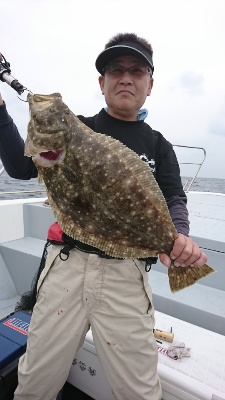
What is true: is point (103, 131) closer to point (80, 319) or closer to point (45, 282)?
point (45, 282)

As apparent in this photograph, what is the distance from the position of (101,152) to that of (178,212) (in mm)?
810

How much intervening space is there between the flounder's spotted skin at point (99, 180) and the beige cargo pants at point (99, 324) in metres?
0.41

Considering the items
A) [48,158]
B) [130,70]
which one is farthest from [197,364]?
[130,70]

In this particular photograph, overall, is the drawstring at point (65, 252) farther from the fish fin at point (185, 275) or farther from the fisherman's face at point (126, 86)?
the fisherman's face at point (126, 86)

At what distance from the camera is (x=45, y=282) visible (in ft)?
7.47

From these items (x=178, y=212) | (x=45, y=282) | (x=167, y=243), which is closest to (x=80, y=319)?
(x=45, y=282)

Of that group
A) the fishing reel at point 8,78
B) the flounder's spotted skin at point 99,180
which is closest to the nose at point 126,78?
the flounder's spotted skin at point 99,180

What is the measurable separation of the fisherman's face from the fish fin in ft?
3.95

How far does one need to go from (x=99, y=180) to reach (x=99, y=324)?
1.10 metres

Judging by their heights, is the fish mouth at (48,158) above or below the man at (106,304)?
above

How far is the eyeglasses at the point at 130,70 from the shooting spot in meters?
2.16

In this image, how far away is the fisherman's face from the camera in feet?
7.07

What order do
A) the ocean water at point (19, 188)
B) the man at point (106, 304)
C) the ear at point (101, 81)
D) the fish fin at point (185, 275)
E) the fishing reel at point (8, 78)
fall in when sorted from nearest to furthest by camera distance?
the fish fin at point (185, 275) → the fishing reel at point (8, 78) → the man at point (106, 304) → the ear at point (101, 81) → the ocean water at point (19, 188)

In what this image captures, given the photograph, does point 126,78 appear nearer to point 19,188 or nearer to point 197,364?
point 197,364
